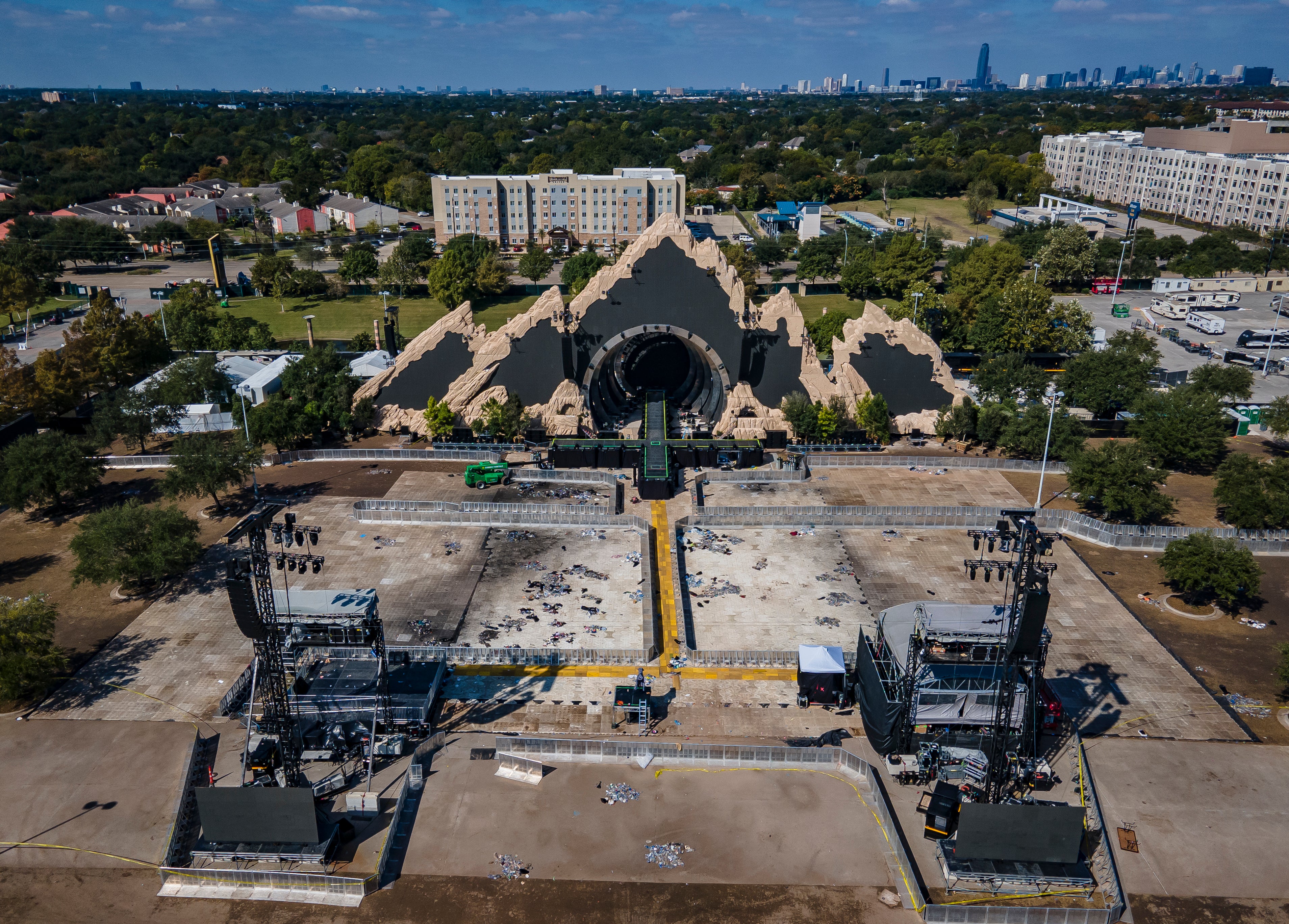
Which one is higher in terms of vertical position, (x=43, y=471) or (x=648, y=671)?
(x=43, y=471)

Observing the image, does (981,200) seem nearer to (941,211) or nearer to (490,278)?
(941,211)

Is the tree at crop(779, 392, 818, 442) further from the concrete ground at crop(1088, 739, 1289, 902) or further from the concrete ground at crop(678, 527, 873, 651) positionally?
the concrete ground at crop(1088, 739, 1289, 902)

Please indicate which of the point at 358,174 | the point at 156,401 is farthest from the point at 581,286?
the point at 358,174

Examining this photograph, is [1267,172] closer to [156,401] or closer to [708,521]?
[708,521]

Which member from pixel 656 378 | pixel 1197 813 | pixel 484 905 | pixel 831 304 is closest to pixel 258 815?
pixel 484 905

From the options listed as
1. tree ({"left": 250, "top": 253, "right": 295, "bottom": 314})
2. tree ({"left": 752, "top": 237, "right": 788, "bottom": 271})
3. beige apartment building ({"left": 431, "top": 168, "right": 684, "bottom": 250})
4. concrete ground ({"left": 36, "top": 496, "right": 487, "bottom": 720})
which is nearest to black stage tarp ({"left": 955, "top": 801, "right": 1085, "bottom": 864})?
concrete ground ({"left": 36, "top": 496, "right": 487, "bottom": 720})

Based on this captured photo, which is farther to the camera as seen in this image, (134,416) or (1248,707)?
(134,416)
